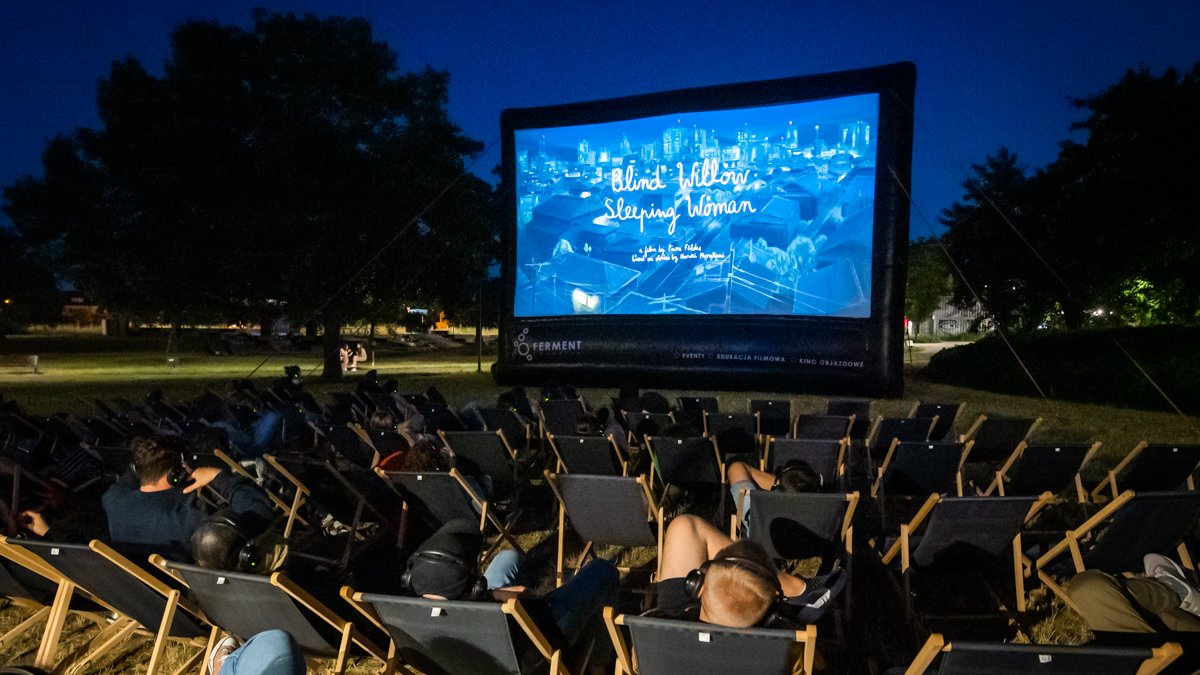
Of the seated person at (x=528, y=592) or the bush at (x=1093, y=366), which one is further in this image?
the bush at (x=1093, y=366)

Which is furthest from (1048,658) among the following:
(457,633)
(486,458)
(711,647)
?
(486,458)

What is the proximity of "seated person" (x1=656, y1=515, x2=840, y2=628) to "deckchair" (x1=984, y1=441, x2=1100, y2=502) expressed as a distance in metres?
2.53

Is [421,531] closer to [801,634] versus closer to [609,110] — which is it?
[801,634]

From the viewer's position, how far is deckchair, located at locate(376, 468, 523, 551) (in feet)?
12.7

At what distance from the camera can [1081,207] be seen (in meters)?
15.9

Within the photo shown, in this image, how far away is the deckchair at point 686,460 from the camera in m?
4.89

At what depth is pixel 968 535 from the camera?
3186mm

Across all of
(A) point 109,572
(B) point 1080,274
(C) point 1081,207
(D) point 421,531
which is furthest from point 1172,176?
(A) point 109,572

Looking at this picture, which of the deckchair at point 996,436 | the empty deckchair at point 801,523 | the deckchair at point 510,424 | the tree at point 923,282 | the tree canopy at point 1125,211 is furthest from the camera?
the tree at point 923,282

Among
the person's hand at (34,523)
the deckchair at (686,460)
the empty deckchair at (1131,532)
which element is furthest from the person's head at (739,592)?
the person's hand at (34,523)

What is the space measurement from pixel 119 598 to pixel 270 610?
871 millimetres

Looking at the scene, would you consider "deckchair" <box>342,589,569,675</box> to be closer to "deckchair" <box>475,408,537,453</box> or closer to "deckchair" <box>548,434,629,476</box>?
"deckchair" <box>548,434,629,476</box>

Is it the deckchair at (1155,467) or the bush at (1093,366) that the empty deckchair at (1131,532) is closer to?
the deckchair at (1155,467)

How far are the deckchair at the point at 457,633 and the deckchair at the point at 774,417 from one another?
4715 millimetres
